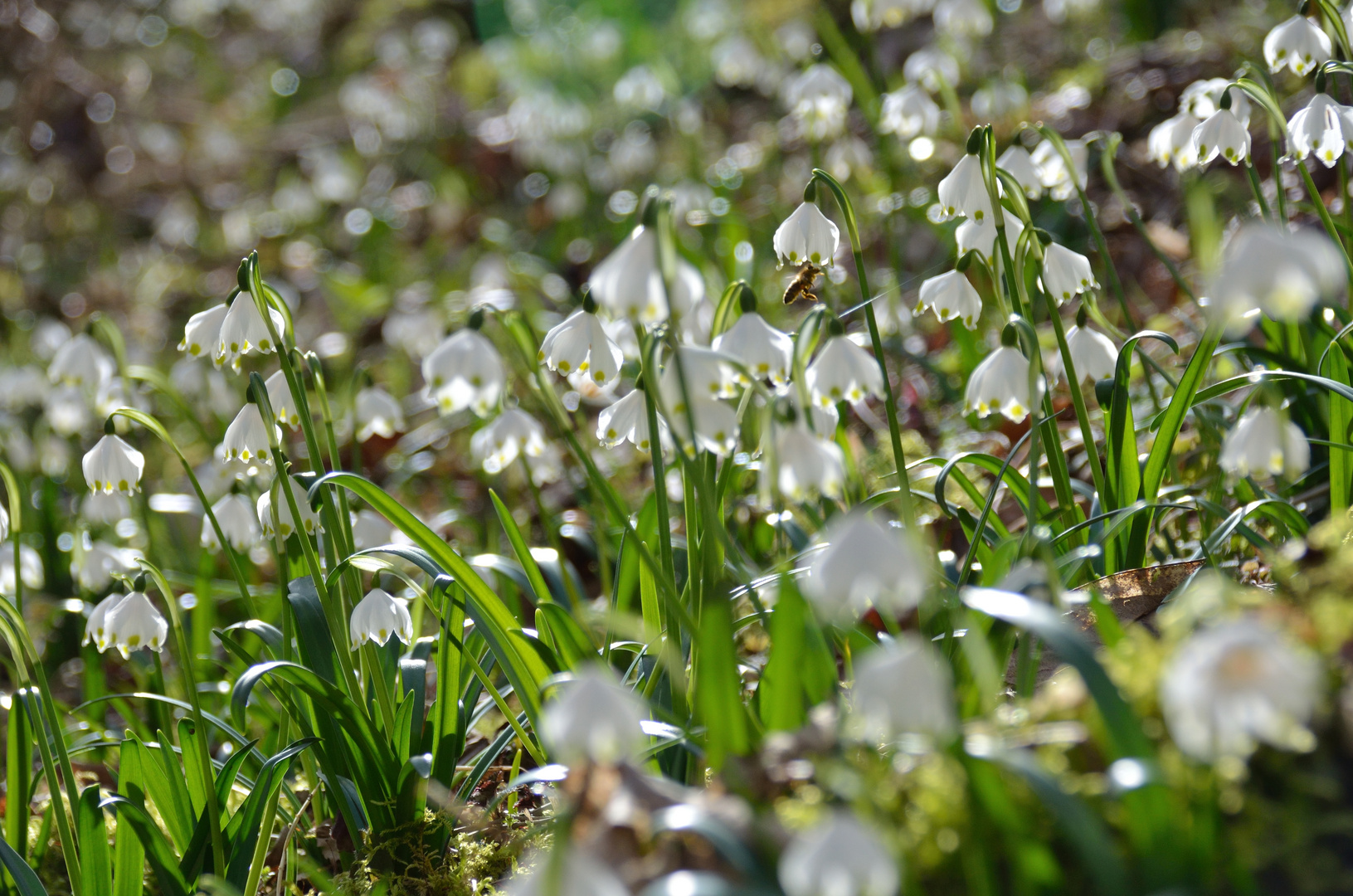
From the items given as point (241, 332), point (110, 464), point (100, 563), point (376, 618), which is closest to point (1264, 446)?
point (376, 618)

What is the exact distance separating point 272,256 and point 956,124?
19.7ft

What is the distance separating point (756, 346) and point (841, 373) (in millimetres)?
140

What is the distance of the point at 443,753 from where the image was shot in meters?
1.88

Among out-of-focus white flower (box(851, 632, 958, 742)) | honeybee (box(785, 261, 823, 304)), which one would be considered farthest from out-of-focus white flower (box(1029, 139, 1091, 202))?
out-of-focus white flower (box(851, 632, 958, 742))

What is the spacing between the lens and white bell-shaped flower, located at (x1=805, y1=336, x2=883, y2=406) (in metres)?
1.52

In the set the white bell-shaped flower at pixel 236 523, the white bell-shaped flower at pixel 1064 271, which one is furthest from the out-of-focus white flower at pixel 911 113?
the white bell-shaped flower at pixel 236 523

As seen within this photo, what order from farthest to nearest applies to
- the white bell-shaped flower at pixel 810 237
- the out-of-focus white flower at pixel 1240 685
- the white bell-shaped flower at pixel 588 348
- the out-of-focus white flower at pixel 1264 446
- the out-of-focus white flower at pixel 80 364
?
the out-of-focus white flower at pixel 80 364 < the white bell-shaped flower at pixel 810 237 < the white bell-shaped flower at pixel 588 348 < the out-of-focus white flower at pixel 1264 446 < the out-of-focus white flower at pixel 1240 685

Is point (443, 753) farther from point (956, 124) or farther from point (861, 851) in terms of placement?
point (956, 124)

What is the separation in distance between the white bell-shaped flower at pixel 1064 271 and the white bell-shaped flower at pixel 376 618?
138 cm

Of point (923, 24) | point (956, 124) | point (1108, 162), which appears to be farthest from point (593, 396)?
point (923, 24)

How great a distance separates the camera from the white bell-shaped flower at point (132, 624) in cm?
192

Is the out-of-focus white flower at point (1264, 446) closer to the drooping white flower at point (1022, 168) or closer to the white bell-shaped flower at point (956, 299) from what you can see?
the white bell-shaped flower at point (956, 299)

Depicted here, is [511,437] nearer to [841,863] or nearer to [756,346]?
[756,346]

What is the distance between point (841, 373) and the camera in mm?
1522
